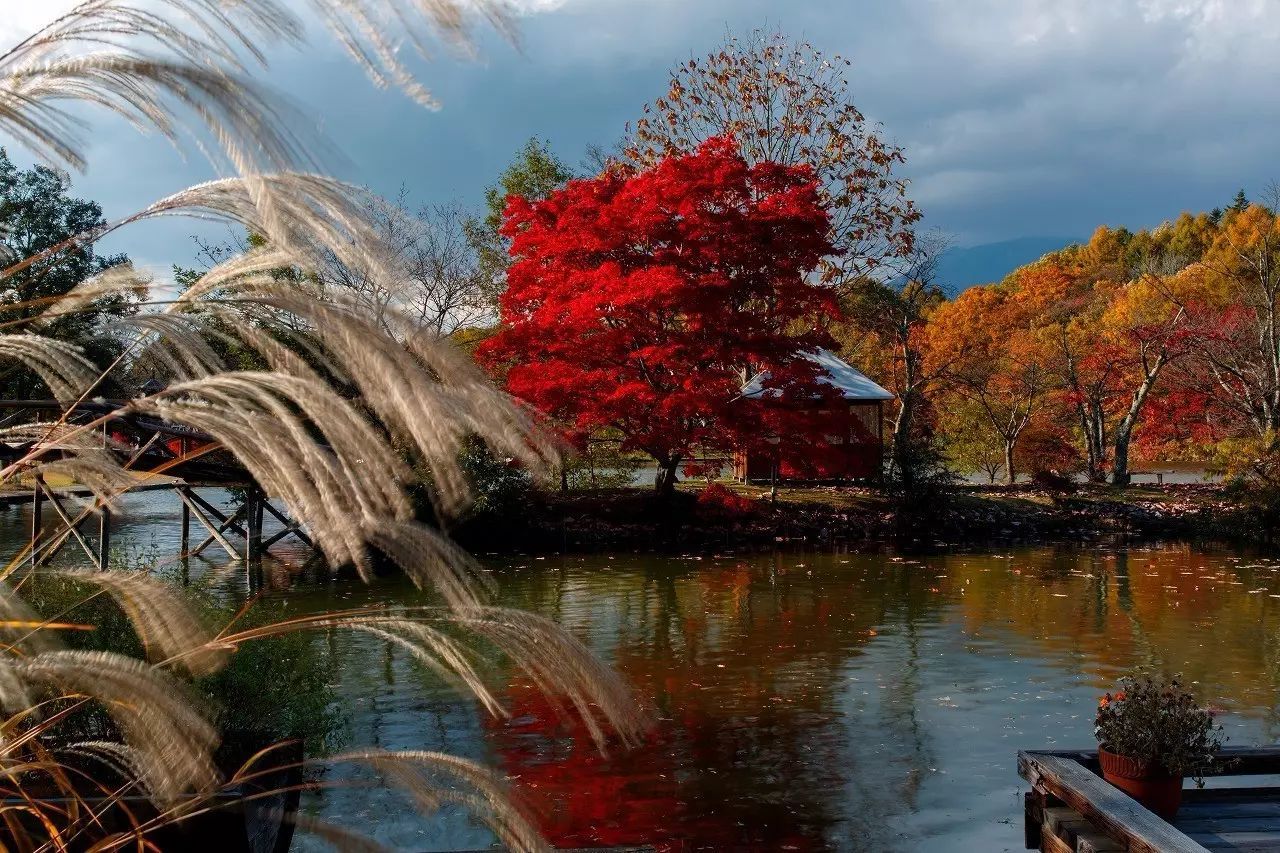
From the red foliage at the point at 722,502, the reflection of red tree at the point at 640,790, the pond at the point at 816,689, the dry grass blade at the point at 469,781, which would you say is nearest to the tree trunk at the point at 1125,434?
the pond at the point at 816,689

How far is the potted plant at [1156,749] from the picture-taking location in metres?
4.69

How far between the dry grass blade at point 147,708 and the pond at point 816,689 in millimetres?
2029

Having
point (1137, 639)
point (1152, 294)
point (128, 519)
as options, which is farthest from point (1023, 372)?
point (128, 519)

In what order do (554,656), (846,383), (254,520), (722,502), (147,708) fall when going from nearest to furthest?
(147,708) → (554,656) → (254,520) → (722,502) → (846,383)

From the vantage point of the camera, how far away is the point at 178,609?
1.88m

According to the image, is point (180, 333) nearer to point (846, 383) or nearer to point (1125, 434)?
point (846, 383)

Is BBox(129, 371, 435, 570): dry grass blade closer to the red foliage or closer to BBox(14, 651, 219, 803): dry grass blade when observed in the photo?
BBox(14, 651, 219, 803): dry grass blade

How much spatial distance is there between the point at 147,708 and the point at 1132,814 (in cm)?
381

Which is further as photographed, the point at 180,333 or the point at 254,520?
the point at 254,520

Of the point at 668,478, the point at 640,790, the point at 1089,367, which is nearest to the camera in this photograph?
the point at 640,790

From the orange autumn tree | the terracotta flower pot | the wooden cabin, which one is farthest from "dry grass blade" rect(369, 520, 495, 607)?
the orange autumn tree

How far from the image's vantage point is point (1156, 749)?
15.4 ft

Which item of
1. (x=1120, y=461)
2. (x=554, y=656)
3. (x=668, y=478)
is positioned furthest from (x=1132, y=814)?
(x=1120, y=461)

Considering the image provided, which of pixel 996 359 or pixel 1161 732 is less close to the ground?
pixel 996 359
